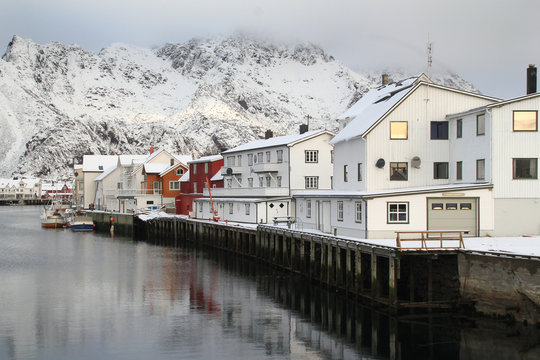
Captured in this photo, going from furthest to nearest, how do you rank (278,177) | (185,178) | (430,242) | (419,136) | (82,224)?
(82,224), (185,178), (278,177), (419,136), (430,242)

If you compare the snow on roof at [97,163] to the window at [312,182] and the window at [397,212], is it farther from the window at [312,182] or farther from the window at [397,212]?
the window at [397,212]

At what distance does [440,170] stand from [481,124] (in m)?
4.38

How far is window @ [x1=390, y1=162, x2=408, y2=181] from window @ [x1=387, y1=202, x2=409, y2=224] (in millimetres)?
4675

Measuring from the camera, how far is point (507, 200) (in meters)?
34.9

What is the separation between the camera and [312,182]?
60250 mm

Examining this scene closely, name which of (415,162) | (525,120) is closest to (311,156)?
(415,162)

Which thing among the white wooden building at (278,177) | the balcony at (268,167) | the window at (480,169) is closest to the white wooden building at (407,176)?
the window at (480,169)

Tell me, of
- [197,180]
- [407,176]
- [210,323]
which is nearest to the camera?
[210,323]

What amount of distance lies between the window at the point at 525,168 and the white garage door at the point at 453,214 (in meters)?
2.85

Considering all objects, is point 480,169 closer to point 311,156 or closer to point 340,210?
point 340,210

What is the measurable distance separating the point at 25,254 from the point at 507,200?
134 feet

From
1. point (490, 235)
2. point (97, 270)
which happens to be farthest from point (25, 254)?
point (490, 235)

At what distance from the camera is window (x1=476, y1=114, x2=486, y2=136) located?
36219 millimetres

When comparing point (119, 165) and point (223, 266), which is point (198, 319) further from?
point (119, 165)
